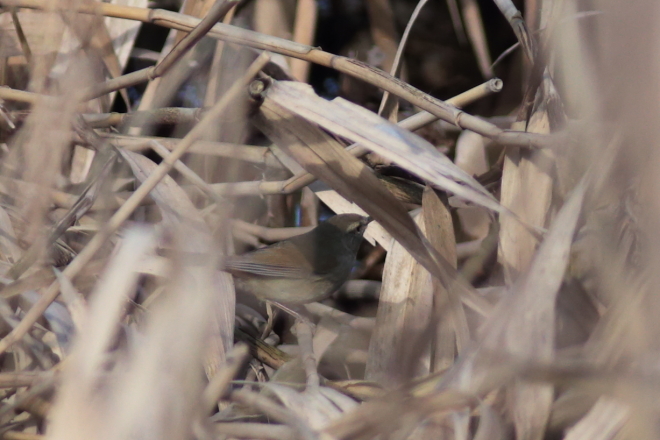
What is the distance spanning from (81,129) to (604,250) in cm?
175

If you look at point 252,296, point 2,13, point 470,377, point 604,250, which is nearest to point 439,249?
point 604,250

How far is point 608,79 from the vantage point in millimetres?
1135

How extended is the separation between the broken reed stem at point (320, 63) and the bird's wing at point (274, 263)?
0.76m

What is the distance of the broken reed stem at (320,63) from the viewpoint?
1839 millimetres

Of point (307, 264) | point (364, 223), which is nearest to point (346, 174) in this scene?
point (364, 223)

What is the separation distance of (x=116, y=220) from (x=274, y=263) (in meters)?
1.19

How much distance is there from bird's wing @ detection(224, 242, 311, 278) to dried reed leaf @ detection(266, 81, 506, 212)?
81cm

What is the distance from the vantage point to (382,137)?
163cm

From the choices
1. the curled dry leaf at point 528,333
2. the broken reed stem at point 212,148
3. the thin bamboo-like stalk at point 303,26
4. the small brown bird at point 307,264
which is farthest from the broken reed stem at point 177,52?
the curled dry leaf at point 528,333

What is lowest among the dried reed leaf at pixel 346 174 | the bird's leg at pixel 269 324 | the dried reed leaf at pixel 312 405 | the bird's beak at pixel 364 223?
the bird's leg at pixel 269 324

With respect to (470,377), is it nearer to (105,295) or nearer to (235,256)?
(105,295)

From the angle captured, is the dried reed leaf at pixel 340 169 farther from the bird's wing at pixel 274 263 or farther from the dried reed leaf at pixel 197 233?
the bird's wing at pixel 274 263

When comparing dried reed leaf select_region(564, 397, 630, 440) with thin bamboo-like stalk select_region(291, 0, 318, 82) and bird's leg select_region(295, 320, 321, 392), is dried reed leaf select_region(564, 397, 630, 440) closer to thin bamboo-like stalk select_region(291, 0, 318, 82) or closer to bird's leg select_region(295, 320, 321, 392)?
bird's leg select_region(295, 320, 321, 392)

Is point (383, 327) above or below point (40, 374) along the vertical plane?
above
